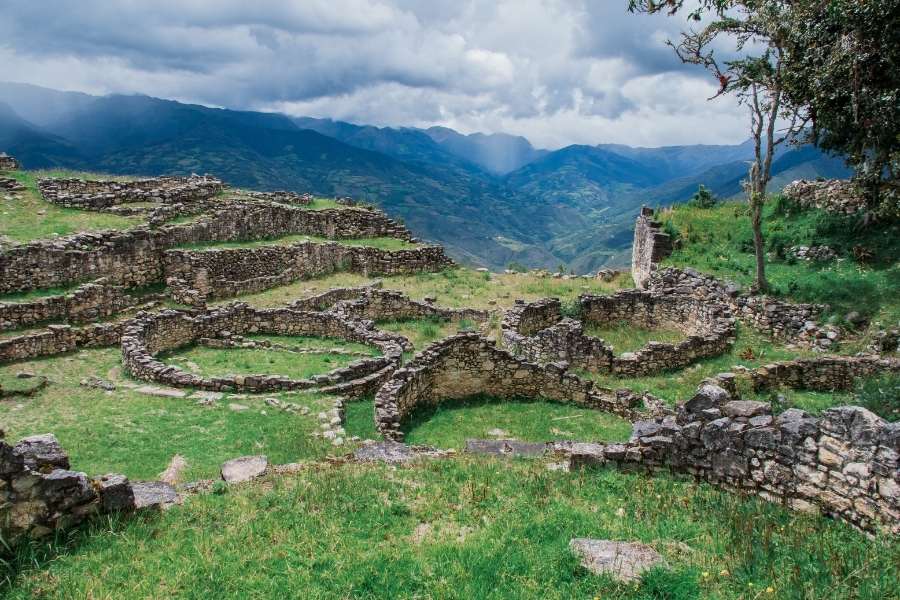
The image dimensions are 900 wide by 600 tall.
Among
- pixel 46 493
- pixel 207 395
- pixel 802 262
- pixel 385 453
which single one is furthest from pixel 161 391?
pixel 802 262

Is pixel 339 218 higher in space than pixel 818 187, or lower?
lower

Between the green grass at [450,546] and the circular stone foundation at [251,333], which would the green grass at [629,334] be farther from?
the green grass at [450,546]

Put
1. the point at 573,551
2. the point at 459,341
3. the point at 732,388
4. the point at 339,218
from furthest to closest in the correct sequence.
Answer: the point at 339,218
the point at 459,341
the point at 732,388
the point at 573,551

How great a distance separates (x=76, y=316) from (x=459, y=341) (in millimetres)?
14329

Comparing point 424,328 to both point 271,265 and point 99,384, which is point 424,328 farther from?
point 99,384

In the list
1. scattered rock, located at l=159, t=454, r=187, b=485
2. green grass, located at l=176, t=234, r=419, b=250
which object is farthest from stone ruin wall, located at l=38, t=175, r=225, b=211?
scattered rock, located at l=159, t=454, r=187, b=485

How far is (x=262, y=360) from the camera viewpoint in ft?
60.1

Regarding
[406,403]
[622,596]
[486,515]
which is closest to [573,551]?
[622,596]

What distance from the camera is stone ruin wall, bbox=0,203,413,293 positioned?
848 inches

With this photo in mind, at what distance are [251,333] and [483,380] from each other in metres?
9.66

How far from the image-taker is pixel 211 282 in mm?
25969

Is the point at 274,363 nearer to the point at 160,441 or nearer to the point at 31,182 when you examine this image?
the point at 160,441

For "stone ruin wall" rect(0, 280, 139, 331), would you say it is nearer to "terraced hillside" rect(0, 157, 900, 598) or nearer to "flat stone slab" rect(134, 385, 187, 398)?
"terraced hillside" rect(0, 157, 900, 598)

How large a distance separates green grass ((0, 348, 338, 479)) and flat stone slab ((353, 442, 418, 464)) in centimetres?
120
